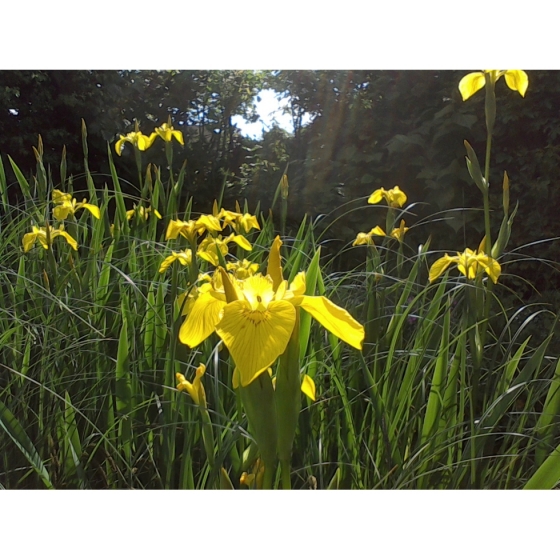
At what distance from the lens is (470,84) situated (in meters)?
1.56

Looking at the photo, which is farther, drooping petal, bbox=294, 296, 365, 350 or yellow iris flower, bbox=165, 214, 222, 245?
yellow iris flower, bbox=165, 214, 222, 245

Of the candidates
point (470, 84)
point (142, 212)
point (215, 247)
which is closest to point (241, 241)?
point (215, 247)

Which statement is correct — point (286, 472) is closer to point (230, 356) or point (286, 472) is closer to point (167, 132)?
point (230, 356)

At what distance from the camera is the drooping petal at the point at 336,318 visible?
99 cm

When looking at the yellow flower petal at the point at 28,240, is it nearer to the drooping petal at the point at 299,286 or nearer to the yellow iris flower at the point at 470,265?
the drooping petal at the point at 299,286

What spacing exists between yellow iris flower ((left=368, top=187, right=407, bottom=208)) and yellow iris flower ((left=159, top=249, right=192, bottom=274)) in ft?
1.75

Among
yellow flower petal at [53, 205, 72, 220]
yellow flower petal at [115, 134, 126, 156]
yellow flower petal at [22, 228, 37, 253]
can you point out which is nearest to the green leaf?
yellow flower petal at [22, 228, 37, 253]

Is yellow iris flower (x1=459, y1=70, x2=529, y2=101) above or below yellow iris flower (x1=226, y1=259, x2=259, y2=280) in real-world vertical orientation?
above

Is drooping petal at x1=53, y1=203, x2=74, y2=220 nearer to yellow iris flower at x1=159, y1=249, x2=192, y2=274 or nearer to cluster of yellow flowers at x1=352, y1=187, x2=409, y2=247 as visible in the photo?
yellow iris flower at x1=159, y1=249, x2=192, y2=274

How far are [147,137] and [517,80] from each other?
3.44ft

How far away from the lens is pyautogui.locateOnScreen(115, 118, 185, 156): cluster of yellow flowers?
1.64 metres

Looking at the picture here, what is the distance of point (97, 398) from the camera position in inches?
59.1

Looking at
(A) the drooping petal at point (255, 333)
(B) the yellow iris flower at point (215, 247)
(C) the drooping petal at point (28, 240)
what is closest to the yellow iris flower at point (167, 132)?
(B) the yellow iris flower at point (215, 247)
